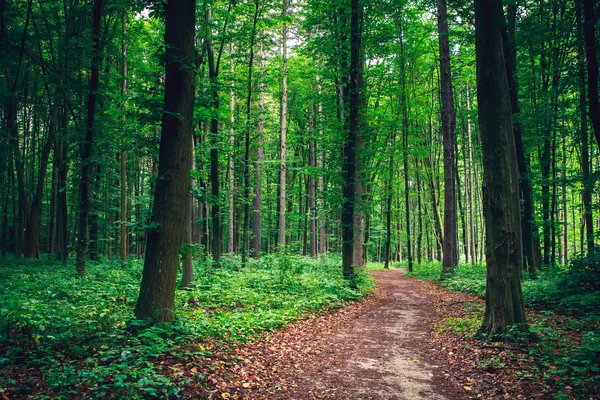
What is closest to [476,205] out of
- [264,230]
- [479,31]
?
[264,230]

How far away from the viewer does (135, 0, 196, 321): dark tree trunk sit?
5.36 meters

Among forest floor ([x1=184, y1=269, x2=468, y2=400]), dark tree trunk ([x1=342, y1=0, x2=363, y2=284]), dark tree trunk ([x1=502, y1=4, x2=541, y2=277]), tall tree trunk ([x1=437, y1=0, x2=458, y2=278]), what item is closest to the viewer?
forest floor ([x1=184, y1=269, x2=468, y2=400])

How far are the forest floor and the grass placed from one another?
0.46m

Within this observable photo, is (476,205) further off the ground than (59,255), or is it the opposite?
(476,205)

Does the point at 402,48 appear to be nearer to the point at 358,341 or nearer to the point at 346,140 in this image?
the point at 346,140

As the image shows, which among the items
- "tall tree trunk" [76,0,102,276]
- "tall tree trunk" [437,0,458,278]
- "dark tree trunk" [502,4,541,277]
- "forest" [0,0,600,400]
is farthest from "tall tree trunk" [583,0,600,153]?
"tall tree trunk" [76,0,102,276]

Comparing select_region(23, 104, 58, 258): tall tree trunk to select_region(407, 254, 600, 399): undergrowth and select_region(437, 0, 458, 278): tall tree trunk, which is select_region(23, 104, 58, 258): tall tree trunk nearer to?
select_region(437, 0, 458, 278): tall tree trunk

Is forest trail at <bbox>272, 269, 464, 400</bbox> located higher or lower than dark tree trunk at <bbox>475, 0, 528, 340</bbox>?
lower

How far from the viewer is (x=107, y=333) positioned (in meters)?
4.92

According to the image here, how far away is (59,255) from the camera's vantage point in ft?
63.3

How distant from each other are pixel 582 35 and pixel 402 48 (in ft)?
44.8

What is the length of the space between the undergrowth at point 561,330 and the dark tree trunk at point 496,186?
63cm

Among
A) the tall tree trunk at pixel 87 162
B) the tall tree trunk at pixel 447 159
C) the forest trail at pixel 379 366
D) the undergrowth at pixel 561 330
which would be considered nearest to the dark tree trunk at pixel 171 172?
the forest trail at pixel 379 366

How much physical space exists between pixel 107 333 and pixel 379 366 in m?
4.56
